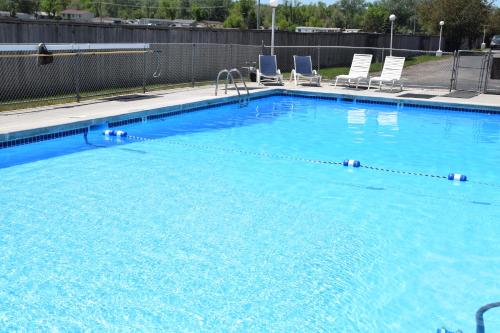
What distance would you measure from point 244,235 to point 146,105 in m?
6.06

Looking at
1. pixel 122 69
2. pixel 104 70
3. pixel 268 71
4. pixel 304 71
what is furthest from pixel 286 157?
pixel 304 71

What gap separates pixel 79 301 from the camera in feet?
12.3

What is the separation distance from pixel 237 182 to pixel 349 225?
1.84m

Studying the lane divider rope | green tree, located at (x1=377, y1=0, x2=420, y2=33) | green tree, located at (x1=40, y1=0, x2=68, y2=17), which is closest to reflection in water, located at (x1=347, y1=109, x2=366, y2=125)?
the lane divider rope

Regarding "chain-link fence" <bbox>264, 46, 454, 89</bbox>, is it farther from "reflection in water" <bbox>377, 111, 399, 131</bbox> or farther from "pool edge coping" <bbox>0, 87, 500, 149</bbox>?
"reflection in water" <bbox>377, 111, 399, 131</bbox>

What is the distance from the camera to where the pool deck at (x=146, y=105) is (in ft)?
26.9

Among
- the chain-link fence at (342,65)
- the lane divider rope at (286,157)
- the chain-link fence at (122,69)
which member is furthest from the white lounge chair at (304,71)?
the lane divider rope at (286,157)

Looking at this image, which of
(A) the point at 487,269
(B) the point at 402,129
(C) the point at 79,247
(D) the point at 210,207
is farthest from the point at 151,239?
(B) the point at 402,129

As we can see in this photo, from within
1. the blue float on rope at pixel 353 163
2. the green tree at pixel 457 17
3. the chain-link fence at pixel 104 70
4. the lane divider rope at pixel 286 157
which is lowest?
the lane divider rope at pixel 286 157

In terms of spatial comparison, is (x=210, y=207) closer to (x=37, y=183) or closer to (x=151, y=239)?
(x=151, y=239)

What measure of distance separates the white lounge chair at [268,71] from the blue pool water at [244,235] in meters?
6.01

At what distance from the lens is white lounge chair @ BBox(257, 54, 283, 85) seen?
585 inches

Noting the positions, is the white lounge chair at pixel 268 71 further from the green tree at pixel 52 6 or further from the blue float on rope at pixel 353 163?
→ the green tree at pixel 52 6

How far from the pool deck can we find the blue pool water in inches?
11.4
